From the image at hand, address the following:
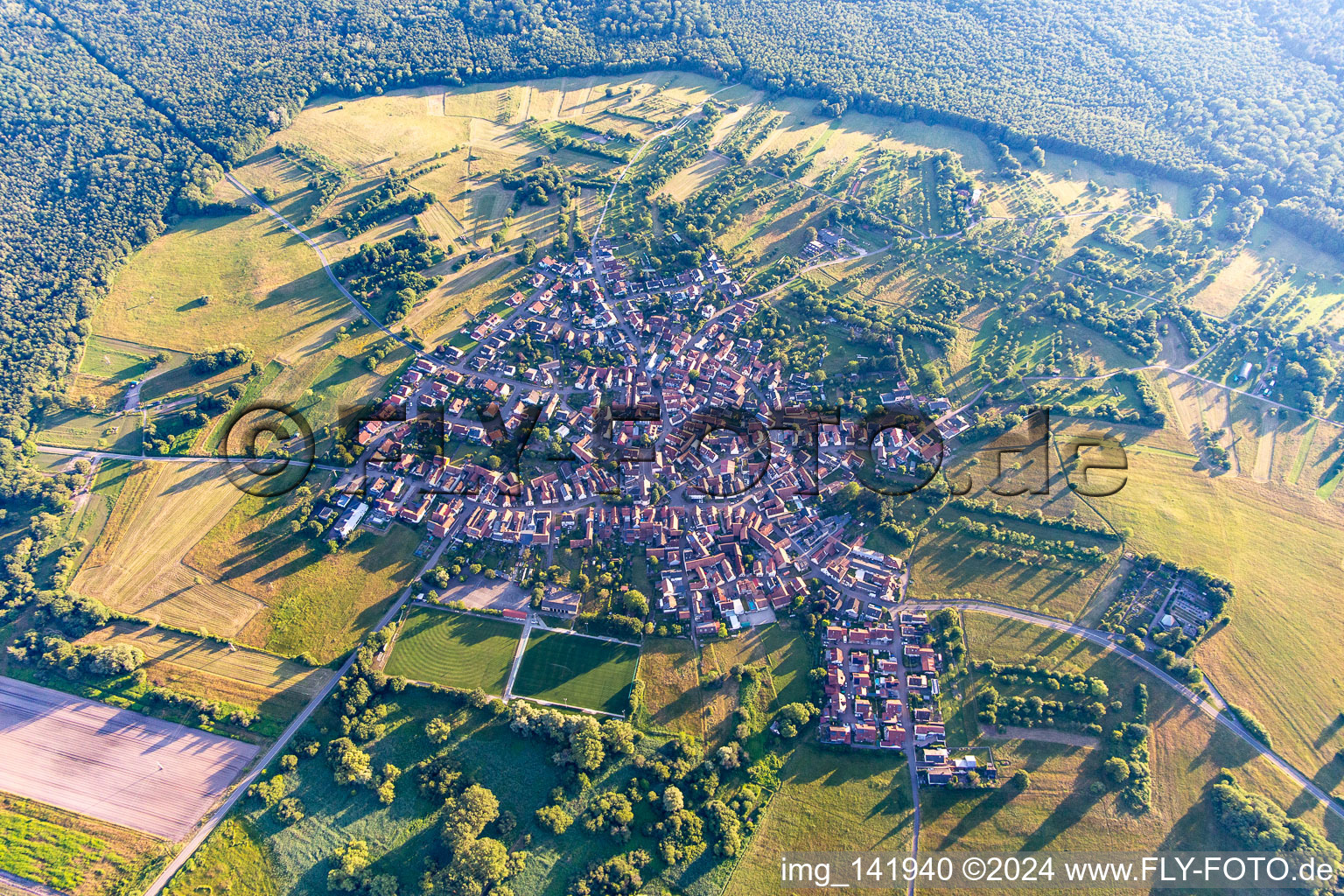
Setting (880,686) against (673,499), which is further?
(673,499)

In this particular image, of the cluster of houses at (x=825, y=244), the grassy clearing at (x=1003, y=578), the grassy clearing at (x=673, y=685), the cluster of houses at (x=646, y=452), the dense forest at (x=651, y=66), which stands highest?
the dense forest at (x=651, y=66)

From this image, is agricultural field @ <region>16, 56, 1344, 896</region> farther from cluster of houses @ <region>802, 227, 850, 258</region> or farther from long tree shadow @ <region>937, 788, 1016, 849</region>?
cluster of houses @ <region>802, 227, 850, 258</region>

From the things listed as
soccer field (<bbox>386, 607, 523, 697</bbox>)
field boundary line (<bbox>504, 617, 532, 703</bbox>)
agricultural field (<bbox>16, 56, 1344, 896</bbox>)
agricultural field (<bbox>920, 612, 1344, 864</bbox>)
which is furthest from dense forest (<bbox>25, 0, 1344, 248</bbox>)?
field boundary line (<bbox>504, 617, 532, 703</bbox>)

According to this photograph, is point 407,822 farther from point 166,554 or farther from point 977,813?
point 977,813

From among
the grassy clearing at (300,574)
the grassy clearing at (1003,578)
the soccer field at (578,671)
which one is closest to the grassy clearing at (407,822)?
the soccer field at (578,671)

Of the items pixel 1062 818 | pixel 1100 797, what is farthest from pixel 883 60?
pixel 1062 818

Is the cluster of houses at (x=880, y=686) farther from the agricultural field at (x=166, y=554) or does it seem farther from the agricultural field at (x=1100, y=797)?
the agricultural field at (x=166, y=554)
